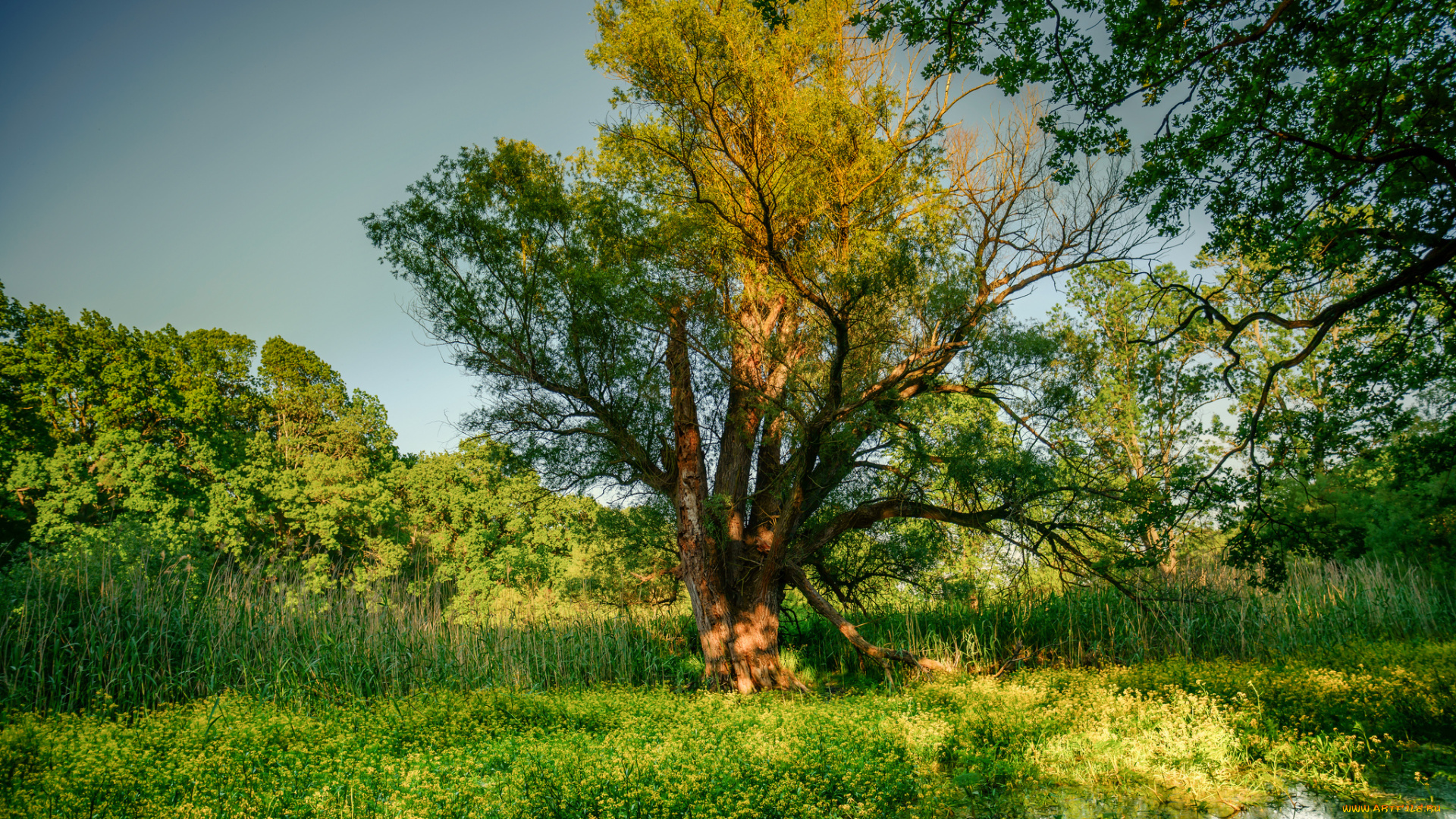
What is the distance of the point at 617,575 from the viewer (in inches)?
440

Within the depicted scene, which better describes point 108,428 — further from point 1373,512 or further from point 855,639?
point 1373,512

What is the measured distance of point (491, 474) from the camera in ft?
33.4

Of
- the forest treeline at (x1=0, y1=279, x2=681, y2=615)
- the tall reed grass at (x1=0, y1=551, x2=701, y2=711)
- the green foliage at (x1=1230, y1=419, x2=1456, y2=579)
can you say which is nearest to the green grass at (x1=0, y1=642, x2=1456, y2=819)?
the tall reed grass at (x1=0, y1=551, x2=701, y2=711)

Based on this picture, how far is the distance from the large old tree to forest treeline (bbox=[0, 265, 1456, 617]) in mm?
1064

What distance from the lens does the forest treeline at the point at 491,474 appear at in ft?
21.3

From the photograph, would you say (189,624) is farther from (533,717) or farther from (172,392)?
(172,392)

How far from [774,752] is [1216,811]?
2794 millimetres

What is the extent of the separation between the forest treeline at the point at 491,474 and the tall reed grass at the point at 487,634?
2.48ft

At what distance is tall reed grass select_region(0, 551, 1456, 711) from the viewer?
22.2 ft

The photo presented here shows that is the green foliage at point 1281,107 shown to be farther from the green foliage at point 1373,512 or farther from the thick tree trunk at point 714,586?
the thick tree trunk at point 714,586

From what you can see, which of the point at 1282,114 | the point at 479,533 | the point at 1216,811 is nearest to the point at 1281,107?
the point at 1282,114

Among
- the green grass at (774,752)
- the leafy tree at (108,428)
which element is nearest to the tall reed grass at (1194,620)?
the green grass at (774,752)

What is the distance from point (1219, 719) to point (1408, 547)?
36.2 ft

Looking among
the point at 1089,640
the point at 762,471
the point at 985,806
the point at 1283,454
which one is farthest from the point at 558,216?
the point at 1089,640
